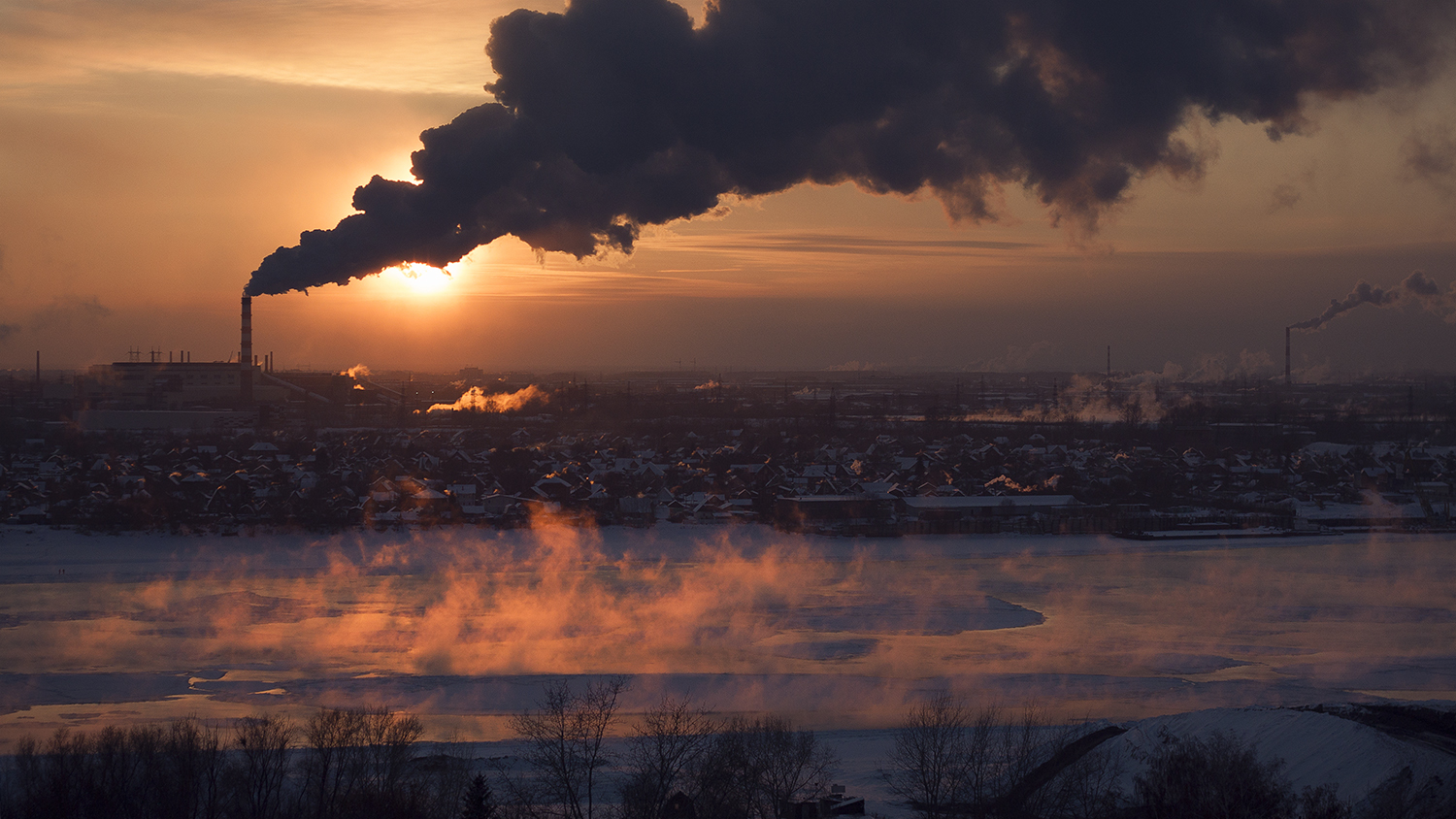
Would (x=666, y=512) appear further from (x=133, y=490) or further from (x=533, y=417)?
(x=533, y=417)

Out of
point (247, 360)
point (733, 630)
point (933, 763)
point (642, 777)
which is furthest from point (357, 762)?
point (247, 360)

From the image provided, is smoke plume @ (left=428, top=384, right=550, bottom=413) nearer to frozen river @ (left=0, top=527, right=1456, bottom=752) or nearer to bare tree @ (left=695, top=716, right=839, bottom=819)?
frozen river @ (left=0, top=527, right=1456, bottom=752)

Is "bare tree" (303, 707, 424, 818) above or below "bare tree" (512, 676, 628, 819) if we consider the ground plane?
above

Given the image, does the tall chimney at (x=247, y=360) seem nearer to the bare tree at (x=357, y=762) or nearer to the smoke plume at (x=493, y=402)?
the smoke plume at (x=493, y=402)

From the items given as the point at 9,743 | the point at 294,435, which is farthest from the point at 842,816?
the point at 294,435

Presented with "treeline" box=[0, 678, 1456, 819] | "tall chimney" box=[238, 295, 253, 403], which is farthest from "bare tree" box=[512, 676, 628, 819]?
"tall chimney" box=[238, 295, 253, 403]

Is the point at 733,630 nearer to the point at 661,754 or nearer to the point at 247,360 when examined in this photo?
the point at 661,754

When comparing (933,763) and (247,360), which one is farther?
(247,360)
